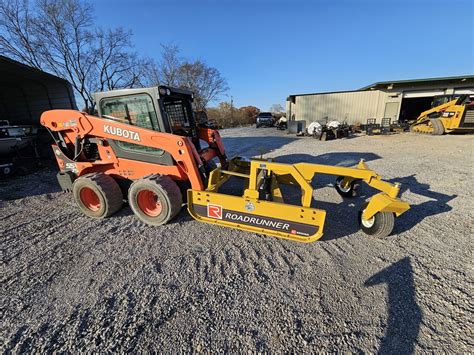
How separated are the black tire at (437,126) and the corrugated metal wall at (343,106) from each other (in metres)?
6.01

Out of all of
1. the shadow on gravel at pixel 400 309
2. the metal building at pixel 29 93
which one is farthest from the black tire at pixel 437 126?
the metal building at pixel 29 93

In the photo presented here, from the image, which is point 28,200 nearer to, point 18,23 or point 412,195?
point 412,195

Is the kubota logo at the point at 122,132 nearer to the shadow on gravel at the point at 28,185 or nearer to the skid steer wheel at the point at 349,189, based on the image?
the shadow on gravel at the point at 28,185

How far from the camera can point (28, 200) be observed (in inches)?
187

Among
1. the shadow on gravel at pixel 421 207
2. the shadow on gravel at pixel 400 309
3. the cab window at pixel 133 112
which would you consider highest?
the cab window at pixel 133 112

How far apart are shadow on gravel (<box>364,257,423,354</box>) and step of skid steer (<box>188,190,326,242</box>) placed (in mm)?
824

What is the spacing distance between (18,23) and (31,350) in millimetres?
25286

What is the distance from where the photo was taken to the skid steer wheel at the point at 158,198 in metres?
3.23

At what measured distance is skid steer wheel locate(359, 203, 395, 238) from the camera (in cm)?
289

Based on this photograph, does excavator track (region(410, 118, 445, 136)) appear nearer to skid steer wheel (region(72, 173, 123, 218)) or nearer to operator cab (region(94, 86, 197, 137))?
operator cab (region(94, 86, 197, 137))

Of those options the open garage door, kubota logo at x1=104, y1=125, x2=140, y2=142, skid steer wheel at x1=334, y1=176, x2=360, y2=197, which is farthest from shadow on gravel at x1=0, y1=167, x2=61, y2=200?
the open garage door

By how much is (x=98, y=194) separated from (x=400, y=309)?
441 cm

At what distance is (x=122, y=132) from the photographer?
139 inches

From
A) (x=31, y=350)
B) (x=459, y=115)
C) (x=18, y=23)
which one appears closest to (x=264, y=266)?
(x=31, y=350)
